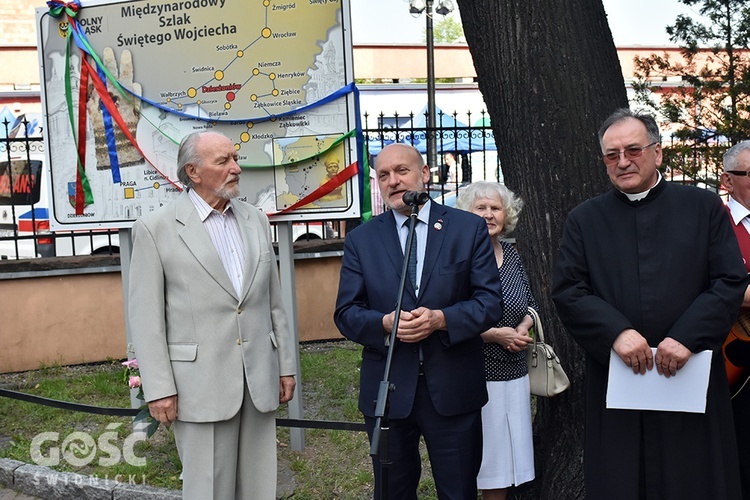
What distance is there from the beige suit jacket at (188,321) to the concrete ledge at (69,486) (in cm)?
147

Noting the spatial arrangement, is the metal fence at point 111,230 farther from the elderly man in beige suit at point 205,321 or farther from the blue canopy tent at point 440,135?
the elderly man in beige suit at point 205,321

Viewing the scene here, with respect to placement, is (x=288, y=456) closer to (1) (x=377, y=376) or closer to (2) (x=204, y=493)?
(2) (x=204, y=493)

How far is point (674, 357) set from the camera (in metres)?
2.99

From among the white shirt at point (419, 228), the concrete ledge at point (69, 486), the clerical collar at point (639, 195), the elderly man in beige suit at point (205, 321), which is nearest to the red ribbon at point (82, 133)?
the concrete ledge at point (69, 486)

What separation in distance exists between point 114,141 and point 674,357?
4.00 metres

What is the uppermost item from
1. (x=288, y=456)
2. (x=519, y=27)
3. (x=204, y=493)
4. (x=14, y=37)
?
(x=14, y=37)

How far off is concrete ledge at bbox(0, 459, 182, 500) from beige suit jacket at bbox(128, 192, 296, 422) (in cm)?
147

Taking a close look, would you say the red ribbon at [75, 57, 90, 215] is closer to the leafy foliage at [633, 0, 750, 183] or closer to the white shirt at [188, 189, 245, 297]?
the white shirt at [188, 189, 245, 297]

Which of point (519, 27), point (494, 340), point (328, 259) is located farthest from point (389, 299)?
point (328, 259)

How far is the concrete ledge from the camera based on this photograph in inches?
194

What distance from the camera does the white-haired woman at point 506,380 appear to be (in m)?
3.95

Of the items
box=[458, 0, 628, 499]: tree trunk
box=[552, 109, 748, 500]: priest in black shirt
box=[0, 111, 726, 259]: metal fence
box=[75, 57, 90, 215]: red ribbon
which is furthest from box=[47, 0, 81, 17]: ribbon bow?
box=[552, 109, 748, 500]: priest in black shirt

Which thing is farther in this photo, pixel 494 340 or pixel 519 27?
pixel 519 27

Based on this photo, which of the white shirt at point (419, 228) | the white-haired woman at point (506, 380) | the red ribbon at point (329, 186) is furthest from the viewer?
the red ribbon at point (329, 186)
